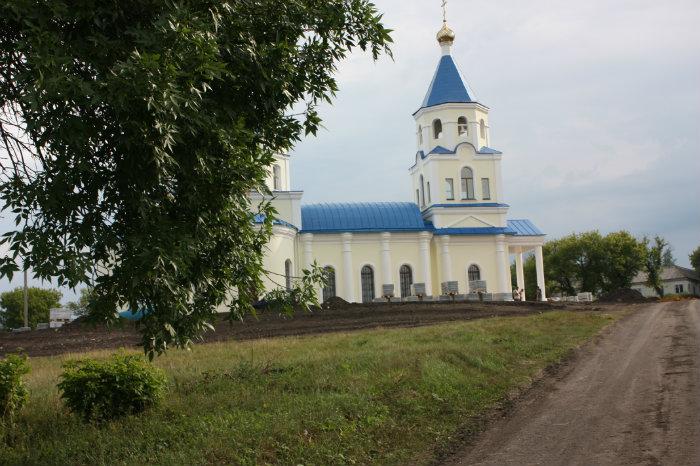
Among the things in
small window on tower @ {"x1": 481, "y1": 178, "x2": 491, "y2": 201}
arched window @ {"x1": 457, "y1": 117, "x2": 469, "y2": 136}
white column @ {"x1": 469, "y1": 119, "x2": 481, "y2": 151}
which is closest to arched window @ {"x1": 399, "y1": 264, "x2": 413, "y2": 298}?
small window on tower @ {"x1": 481, "y1": 178, "x2": 491, "y2": 201}

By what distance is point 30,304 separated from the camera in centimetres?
7019

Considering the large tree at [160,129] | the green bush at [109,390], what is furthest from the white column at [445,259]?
the large tree at [160,129]

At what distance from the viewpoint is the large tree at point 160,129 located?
6707 millimetres

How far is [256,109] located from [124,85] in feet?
7.50

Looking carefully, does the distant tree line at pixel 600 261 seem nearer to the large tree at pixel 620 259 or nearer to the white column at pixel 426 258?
the large tree at pixel 620 259

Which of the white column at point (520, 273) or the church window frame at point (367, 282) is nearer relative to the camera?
the church window frame at point (367, 282)

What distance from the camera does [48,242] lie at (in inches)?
270

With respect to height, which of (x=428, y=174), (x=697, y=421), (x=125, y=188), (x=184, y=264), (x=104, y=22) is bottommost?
(x=697, y=421)

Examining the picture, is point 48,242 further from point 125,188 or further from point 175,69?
point 175,69

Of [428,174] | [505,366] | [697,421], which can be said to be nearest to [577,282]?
[428,174]

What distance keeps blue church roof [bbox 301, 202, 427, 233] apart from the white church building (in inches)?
2.3

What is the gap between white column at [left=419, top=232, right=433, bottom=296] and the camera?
143 ft

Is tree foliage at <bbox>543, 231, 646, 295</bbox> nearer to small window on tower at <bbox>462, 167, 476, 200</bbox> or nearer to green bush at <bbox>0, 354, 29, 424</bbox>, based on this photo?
small window on tower at <bbox>462, 167, 476, 200</bbox>

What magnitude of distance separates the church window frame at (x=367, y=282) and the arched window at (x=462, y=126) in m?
10.1
